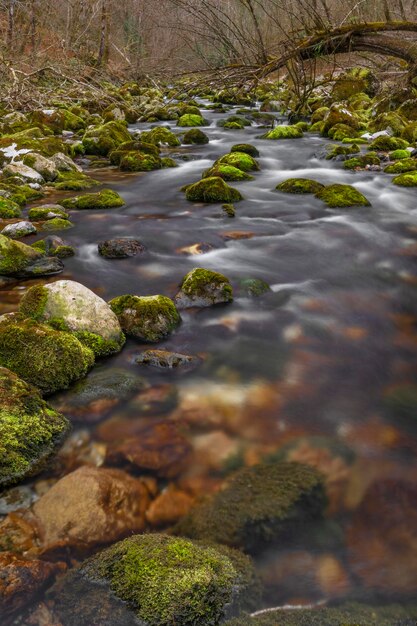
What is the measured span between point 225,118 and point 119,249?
14.1 m

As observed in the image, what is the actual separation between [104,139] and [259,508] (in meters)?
12.1

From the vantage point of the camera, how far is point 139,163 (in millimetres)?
11609

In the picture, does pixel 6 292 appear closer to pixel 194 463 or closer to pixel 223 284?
pixel 223 284

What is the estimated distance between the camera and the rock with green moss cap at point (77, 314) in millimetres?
4223

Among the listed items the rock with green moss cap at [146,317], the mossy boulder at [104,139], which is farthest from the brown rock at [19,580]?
the mossy boulder at [104,139]

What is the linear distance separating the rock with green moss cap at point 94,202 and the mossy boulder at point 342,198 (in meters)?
3.69

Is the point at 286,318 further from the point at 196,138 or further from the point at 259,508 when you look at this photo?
the point at 196,138

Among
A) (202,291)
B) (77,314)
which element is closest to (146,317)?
(77,314)

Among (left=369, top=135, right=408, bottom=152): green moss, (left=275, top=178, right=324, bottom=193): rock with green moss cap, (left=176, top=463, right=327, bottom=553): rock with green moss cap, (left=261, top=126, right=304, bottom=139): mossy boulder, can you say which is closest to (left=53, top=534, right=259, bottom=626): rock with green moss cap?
(left=176, top=463, right=327, bottom=553): rock with green moss cap

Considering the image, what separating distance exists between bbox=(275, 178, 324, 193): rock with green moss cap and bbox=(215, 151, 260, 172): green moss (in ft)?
5.59

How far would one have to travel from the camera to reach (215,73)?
123 inches

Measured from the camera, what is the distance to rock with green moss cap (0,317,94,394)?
12.2 feet

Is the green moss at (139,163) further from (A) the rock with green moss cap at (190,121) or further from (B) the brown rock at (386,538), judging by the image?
(B) the brown rock at (386,538)

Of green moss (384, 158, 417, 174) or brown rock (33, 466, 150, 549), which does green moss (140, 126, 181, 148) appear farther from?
brown rock (33, 466, 150, 549)
